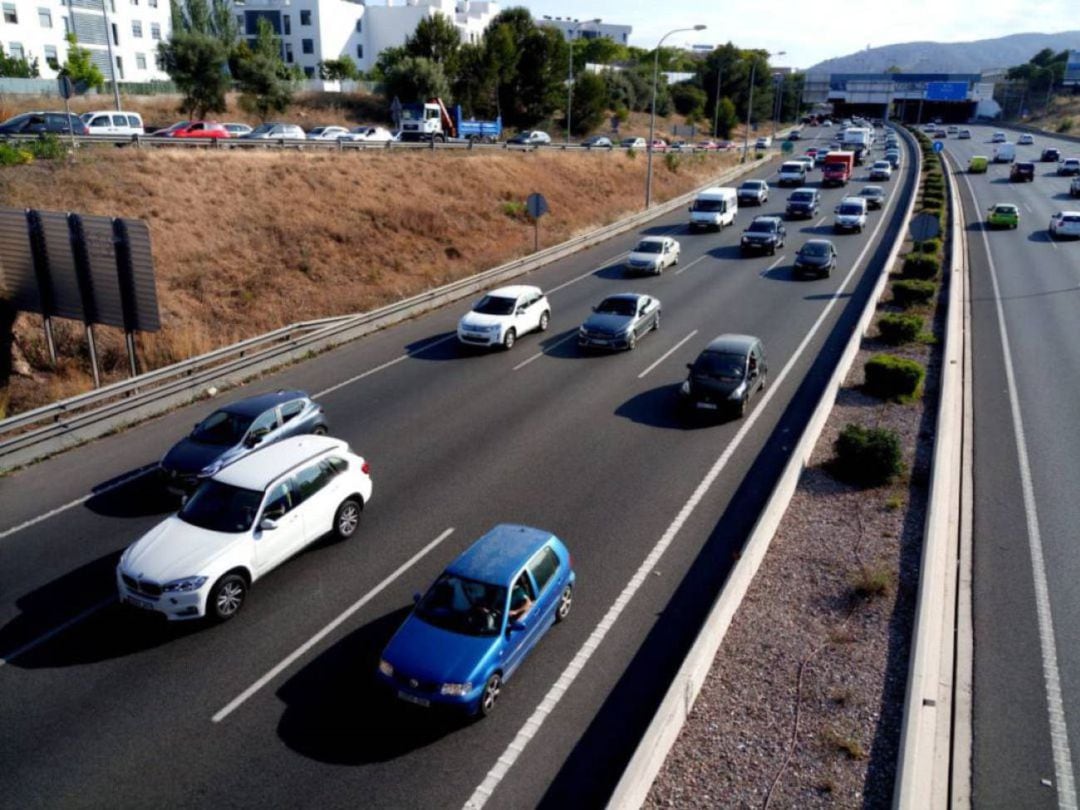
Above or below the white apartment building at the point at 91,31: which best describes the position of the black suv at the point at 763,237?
below

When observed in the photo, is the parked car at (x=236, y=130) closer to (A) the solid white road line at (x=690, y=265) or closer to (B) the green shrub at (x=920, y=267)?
(A) the solid white road line at (x=690, y=265)

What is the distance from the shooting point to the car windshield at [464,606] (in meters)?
9.44

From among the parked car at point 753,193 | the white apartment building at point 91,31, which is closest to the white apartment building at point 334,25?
the white apartment building at point 91,31

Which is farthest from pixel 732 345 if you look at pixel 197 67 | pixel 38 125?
pixel 197 67

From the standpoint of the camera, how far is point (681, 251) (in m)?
37.8

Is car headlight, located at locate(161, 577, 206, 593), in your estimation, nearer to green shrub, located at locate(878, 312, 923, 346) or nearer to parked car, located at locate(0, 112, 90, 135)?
green shrub, located at locate(878, 312, 923, 346)

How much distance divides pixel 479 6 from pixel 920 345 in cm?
13411

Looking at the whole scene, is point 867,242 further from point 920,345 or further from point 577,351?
point 577,351

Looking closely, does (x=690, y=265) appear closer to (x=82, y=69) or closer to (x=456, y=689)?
(x=456, y=689)

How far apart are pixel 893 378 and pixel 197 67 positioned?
55.8 meters

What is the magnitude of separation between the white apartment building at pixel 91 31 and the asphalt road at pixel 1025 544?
6657 centimetres

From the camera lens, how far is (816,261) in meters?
31.2

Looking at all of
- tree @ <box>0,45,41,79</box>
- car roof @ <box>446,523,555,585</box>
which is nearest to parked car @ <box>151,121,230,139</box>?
tree @ <box>0,45,41,79</box>

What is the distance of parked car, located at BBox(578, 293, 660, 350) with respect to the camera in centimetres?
2261
